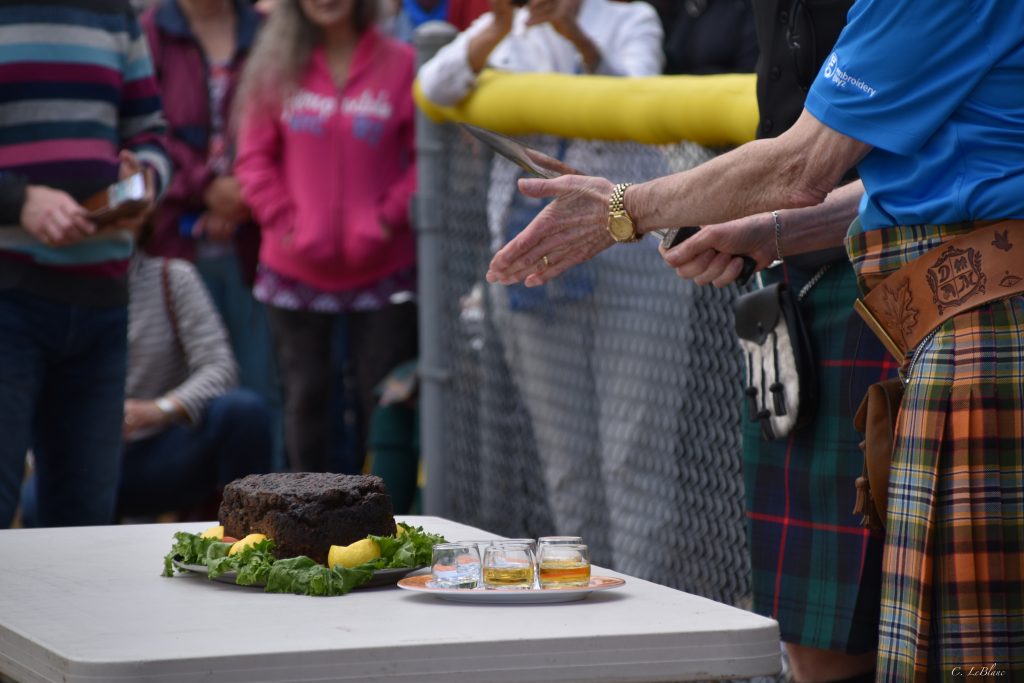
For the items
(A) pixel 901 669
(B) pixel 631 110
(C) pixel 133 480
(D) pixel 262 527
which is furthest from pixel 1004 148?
(C) pixel 133 480

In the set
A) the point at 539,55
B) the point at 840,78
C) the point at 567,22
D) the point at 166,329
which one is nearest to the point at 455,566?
the point at 840,78

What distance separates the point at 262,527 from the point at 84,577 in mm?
256

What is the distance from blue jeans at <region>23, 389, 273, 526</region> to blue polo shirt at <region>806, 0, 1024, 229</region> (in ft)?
11.6

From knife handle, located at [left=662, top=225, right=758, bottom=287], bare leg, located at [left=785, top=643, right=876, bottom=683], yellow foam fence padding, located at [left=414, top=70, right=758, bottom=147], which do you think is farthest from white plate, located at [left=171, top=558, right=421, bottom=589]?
yellow foam fence padding, located at [left=414, top=70, right=758, bottom=147]

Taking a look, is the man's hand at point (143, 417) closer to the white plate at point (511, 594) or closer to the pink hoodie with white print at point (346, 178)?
the pink hoodie with white print at point (346, 178)

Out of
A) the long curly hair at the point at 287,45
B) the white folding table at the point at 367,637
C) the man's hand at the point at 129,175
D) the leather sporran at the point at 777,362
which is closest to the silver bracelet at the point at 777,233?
the leather sporran at the point at 777,362

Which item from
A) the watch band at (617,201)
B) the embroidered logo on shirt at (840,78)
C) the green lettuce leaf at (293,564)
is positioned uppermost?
the embroidered logo on shirt at (840,78)

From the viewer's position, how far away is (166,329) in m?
5.55

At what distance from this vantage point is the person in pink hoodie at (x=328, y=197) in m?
5.45

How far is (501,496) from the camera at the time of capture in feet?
15.2

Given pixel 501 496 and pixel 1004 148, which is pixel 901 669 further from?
pixel 501 496

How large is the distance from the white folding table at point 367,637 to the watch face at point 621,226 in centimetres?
53

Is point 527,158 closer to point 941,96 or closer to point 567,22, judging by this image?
point 941,96

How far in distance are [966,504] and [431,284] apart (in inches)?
116
